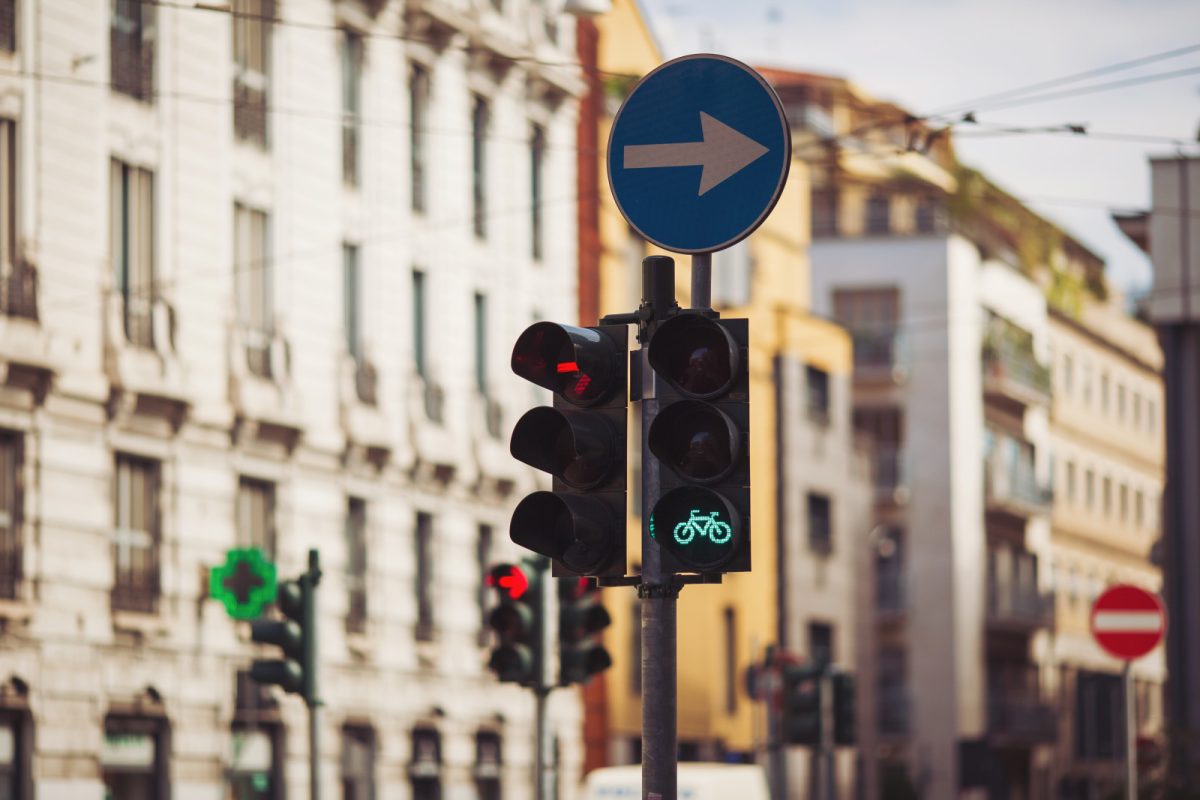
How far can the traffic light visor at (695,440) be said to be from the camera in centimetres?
891

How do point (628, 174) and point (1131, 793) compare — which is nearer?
point (628, 174)

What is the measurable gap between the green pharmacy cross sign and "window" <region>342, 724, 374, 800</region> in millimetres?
16488

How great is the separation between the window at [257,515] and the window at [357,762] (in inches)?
128

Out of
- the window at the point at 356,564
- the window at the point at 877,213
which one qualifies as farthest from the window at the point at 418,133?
the window at the point at 877,213

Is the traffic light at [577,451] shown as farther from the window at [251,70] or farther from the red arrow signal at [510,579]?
the window at [251,70]

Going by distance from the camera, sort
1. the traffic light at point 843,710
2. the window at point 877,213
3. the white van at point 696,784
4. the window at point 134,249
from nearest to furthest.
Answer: the white van at point 696,784 → the window at point 134,249 → the traffic light at point 843,710 → the window at point 877,213

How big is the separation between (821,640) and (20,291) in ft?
111

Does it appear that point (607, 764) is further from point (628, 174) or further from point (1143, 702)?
point (1143, 702)

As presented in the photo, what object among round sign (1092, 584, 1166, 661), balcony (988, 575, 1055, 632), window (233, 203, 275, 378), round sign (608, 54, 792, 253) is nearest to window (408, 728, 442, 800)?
window (233, 203, 275, 378)

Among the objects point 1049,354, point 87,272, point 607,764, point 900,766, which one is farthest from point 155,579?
point 1049,354

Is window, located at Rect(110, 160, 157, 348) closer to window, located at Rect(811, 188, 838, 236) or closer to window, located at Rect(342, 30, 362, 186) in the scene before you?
window, located at Rect(342, 30, 362, 186)

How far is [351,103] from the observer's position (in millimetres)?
37812

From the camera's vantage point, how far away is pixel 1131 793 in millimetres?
16500

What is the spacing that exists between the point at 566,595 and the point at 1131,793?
4.71m
